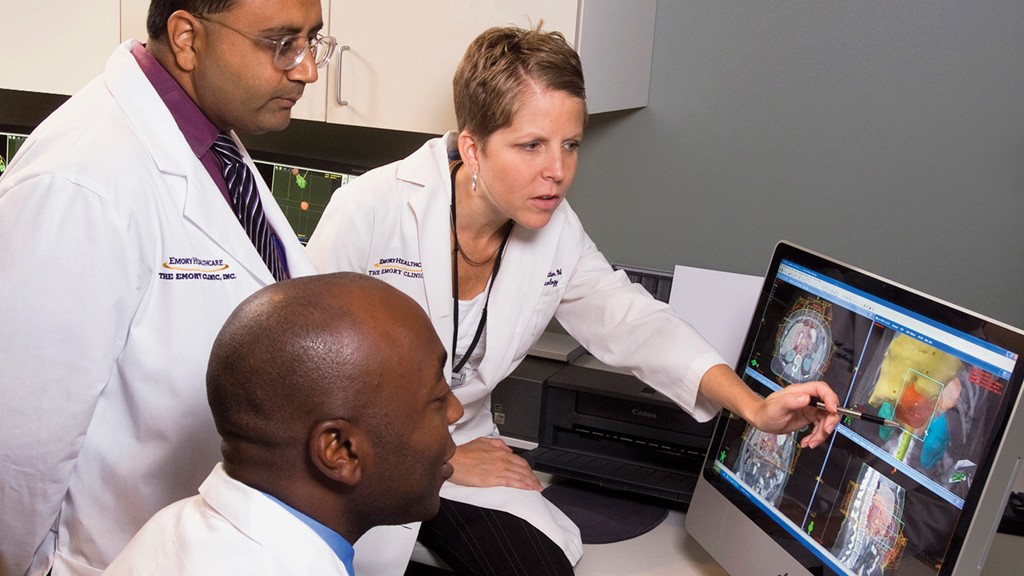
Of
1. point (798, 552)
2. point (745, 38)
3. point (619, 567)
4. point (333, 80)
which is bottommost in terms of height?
point (619, 567)

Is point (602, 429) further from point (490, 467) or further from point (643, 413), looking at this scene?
point (490, 467)

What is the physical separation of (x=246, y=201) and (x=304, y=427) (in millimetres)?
548

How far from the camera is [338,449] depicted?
86cm

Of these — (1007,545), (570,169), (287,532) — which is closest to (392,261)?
(570,169)

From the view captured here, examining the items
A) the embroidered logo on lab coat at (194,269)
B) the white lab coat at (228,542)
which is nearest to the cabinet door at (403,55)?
the embroidered logo on lab coat at (194,269)

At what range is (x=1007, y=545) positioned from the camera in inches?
57.4

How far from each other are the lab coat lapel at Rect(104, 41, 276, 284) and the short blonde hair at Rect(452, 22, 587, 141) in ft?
1.42

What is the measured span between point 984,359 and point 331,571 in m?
0.70

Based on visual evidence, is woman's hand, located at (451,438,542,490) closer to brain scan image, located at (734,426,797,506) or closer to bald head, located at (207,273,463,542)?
brain scan image, located at (734,426,797,506)

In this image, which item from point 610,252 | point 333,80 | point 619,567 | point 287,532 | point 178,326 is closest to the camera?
point 287,532

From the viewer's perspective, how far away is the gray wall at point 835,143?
1.82 m

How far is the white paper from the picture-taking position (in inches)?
Result: 68.2

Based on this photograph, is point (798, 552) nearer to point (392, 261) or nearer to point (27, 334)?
point (392, 261)

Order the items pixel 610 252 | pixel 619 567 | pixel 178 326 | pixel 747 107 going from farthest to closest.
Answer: pixel 610 252
pixel 747 107
pixel 619 567
pixel 178 326
